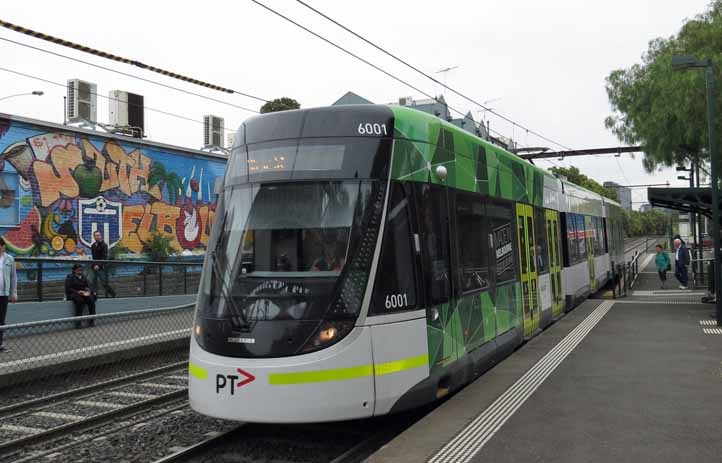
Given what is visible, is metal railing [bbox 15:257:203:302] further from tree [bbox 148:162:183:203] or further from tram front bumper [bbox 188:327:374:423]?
tram front bumper [bbox 188:327:374:423]

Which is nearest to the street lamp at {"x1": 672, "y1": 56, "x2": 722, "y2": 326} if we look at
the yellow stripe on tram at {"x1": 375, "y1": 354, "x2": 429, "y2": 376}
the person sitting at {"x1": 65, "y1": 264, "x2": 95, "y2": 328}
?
the yellow stripe on tram at {"x1": 375, "y1": 354, "x2": 429, "y2": 376}

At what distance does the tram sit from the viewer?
5.84 metres

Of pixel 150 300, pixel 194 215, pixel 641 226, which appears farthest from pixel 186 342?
pixel 641 226

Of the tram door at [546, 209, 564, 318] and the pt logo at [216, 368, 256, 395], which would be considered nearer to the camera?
the pt logo at [216, 368, 256, 395]

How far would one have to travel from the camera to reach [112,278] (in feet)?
A: 48.4

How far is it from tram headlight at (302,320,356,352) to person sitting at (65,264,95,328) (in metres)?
9.65

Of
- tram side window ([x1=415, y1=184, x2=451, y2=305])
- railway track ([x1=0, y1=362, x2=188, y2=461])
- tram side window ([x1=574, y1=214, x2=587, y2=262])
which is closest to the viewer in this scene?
tram side window ([x1=415, y1=184, x2=451, y2=305])

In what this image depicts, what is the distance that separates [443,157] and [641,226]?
14560 centimetres

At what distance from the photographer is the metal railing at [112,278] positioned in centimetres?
1330

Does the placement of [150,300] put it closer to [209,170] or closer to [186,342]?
[186,342]

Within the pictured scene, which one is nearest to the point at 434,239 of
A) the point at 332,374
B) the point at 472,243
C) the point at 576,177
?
the point at 472,243

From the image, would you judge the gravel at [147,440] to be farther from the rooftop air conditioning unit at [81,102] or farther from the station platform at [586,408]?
the rooftop air conditioning unit at [81,102]

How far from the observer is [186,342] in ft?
43.3

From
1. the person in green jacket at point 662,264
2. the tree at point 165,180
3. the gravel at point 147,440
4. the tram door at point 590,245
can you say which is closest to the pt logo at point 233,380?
the gravel at point 147,440
